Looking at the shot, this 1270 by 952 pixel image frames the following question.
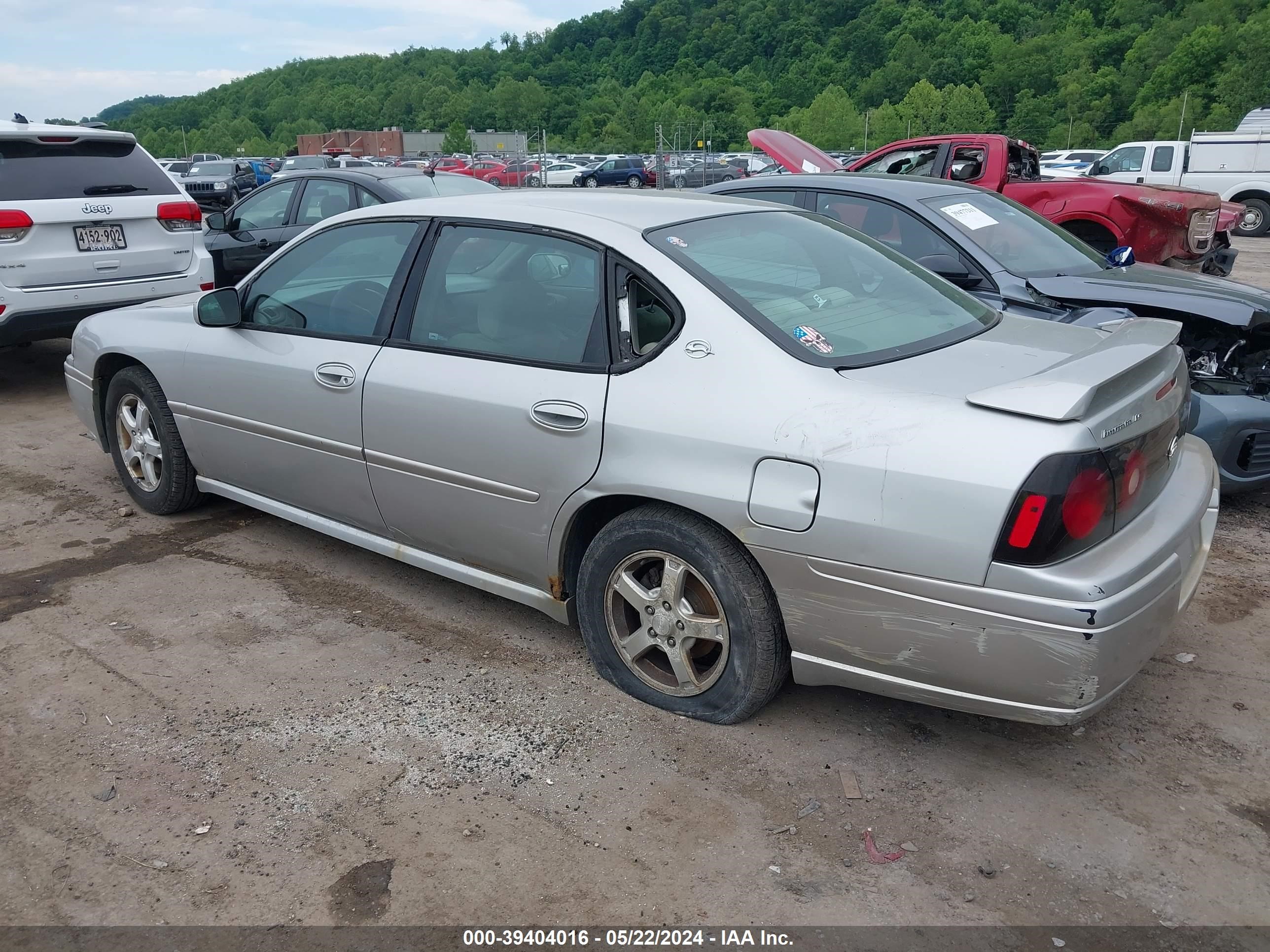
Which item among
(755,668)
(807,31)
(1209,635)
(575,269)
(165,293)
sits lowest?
(1209,635)

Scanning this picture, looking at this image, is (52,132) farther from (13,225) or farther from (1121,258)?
(1121,258)

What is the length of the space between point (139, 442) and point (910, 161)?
8.12 meters

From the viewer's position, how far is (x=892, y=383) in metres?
2.74

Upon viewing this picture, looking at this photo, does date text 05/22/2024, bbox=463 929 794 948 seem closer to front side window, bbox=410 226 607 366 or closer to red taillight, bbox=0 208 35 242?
front side window, bbox=410 226 607 366

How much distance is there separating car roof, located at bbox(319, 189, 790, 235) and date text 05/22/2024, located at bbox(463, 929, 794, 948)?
205 centimetres

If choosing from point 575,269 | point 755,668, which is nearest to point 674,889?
point 755,668

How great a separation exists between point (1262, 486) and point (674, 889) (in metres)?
3.80

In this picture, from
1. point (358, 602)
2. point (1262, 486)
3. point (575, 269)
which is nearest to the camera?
point (575, 269)

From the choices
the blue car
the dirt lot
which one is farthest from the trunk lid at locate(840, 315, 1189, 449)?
the blue car

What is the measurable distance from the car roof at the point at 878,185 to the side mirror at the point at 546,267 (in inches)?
128

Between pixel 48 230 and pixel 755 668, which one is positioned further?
pixel 48 230

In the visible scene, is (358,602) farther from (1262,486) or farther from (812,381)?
(1262,486)

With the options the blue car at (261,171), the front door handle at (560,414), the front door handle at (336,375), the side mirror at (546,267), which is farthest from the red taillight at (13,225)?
the blue car at (261,171)

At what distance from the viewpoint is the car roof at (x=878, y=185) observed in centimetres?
600
